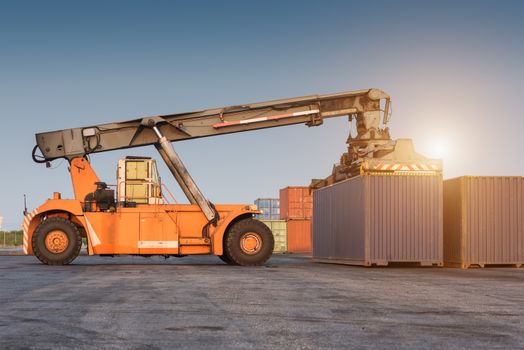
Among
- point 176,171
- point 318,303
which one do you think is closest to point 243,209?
point 176,171

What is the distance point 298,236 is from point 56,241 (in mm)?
28252

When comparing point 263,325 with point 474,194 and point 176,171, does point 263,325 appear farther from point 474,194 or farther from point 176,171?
point 474,194

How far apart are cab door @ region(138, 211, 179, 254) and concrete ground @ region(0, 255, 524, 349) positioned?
618 centimetres

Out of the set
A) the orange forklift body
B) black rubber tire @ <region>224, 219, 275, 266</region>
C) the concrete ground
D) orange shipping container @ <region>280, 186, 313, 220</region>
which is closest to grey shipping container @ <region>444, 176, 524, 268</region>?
black rubber tire @ <region>224, 219, 275, 266</region>

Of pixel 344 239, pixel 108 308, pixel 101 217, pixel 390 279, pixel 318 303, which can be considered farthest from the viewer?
pixel 344 239

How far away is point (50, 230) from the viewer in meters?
18.5

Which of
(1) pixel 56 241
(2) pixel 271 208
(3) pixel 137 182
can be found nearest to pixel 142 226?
(3) pixel 137 182

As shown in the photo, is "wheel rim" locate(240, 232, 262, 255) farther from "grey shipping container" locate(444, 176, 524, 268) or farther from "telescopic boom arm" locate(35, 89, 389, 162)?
"grey shipping container" locate(444, 176, 524, 268)

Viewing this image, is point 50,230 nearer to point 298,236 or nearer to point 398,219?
point 398,219

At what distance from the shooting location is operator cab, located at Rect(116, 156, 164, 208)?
18.6m

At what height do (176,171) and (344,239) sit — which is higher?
(176,171)

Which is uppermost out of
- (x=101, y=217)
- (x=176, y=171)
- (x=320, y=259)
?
(x=176, y=171)

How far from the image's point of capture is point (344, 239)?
819 inches

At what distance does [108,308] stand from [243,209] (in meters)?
10.9
